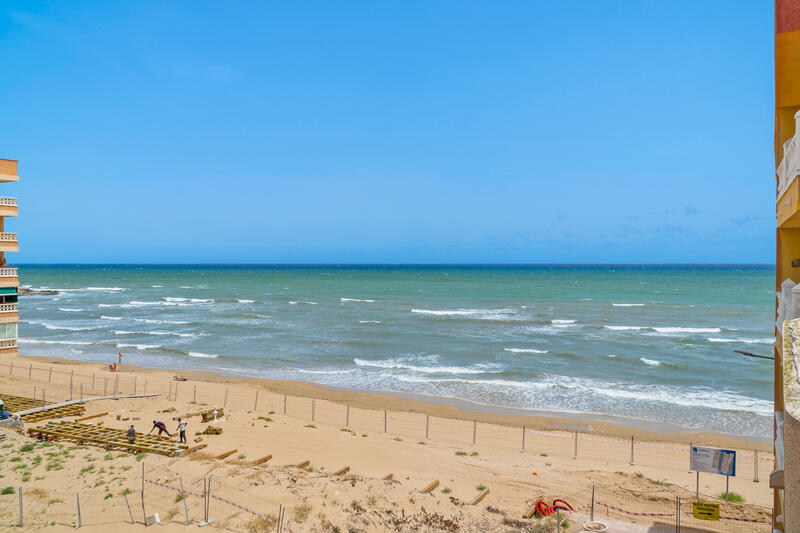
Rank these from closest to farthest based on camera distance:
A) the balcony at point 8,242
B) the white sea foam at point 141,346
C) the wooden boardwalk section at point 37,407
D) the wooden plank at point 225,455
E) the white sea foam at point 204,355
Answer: the wooden plank at point 225,455
the wooden boardwalk section at point 37,407
the balcony at point 8,242
the white sea foam at point 204,355
the white sea foam at point 141,346

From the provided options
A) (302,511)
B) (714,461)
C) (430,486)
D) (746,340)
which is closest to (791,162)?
(714,461)

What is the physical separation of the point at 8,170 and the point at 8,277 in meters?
5.35

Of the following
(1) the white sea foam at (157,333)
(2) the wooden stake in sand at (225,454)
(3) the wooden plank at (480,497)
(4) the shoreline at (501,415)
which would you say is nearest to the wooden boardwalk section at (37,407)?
(2) the wooden stake in sand at (225,454)

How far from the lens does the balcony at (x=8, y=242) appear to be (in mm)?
25875

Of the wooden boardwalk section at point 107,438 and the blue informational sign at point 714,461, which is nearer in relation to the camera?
the blue informational sign at point 714,461

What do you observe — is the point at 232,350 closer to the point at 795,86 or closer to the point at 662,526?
the point at 662,526

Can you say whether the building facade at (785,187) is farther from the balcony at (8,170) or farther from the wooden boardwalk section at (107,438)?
the balcony at (8,170)

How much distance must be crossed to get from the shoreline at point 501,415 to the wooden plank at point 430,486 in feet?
29.9

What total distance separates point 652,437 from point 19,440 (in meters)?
23.7

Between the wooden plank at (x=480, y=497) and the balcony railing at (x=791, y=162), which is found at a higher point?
the balcony railing at (x=791, y=162)

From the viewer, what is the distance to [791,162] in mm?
7055

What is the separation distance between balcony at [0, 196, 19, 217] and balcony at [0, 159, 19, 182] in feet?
3.93

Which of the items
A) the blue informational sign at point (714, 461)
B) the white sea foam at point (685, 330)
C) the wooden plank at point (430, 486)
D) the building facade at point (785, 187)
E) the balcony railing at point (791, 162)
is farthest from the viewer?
the white sea foam at point (685, 330)

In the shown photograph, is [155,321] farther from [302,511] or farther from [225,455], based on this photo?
[302,511]
